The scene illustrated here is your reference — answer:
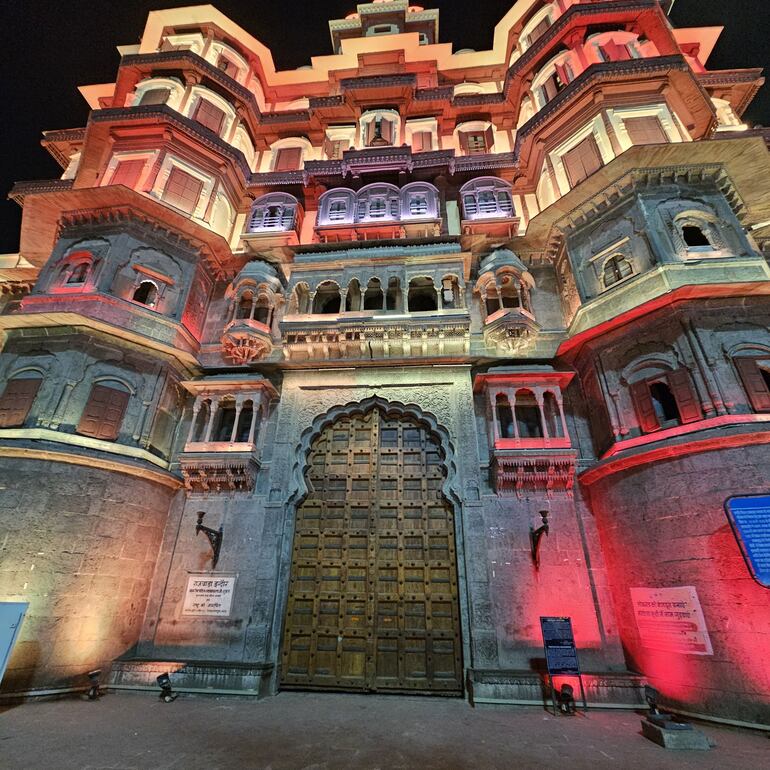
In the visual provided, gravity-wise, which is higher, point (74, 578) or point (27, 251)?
point (27, 251)

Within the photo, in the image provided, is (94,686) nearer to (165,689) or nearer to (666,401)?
(165,689)

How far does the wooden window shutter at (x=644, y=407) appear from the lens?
954 cm

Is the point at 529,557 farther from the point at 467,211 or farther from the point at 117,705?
the point at 467,211

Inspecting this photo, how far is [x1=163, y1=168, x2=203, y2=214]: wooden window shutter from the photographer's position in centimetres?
1448

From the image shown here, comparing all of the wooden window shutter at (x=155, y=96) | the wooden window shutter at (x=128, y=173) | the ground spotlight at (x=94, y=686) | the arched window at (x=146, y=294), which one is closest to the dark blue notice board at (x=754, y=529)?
the ground spotlight at (x=94, y=686)

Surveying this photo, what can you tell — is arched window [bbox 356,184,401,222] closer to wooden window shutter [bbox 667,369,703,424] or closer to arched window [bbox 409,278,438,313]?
arched window [bbox 409,278,438,313]

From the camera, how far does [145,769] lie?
4941mm

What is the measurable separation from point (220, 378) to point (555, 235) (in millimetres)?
11528

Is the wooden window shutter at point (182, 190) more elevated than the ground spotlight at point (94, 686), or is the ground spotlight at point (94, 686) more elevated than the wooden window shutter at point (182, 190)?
the wooden window shutter at point (182, 190)

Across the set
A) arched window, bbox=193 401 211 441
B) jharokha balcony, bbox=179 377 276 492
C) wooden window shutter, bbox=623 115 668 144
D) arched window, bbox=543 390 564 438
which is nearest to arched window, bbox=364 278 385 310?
jharokha balcony, bbox=179 377 276 492

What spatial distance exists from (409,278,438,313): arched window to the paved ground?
34.8 ft

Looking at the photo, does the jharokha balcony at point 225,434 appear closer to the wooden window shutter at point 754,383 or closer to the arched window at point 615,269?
the arched window at point 615,269

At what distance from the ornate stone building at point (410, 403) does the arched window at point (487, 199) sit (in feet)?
0.57

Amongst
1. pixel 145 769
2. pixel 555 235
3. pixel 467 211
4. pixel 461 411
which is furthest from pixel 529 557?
pixel 467 211
